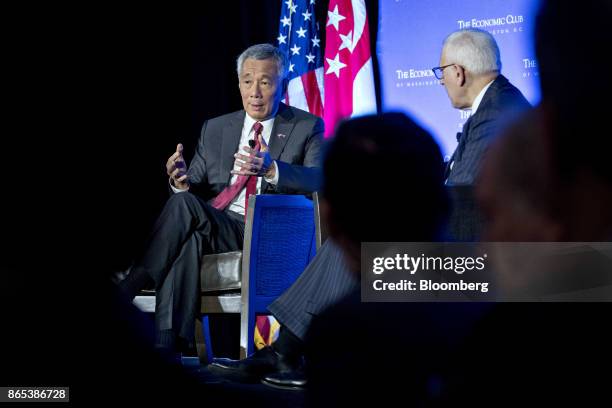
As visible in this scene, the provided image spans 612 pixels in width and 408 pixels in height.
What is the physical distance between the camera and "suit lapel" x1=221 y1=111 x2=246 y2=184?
2723 mm

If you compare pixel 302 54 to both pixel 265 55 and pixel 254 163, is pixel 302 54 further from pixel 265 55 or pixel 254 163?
pixel 254 163

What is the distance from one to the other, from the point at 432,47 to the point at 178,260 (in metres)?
1.69

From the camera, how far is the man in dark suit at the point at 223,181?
7.60 feet

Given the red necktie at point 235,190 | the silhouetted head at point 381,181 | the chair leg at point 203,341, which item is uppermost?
the red necktie at point 235,190

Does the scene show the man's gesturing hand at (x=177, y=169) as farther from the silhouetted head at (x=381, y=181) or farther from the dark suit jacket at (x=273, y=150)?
the silhouetted head at (x=381, y=181)

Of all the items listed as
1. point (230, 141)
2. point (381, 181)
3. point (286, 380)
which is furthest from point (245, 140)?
point (381, 181)

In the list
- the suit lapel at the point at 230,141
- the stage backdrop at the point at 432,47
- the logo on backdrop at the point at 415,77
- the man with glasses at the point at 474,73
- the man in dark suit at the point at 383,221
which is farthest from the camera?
the logo on backdrop at the point at 415,77

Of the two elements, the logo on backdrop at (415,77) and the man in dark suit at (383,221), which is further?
the logo on backdrop at (415,77)

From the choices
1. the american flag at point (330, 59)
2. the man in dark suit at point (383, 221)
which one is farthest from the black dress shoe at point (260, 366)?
the american flag at point (330, 59)

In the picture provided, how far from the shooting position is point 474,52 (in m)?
2.16

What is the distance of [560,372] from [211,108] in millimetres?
3477

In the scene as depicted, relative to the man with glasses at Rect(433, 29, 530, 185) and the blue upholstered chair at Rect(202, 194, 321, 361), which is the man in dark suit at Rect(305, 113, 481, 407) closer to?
the man with glasses at Rect(433, 29, 530, 185)

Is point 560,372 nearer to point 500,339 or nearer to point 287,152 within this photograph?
point 500,339

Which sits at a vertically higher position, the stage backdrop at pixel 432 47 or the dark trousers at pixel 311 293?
the stage backdrop at pixel 432 47
